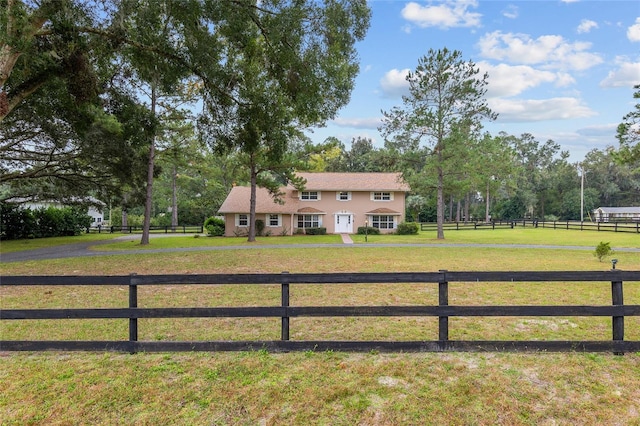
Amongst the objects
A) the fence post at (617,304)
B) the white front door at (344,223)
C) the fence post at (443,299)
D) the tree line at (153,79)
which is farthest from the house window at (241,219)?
the fence post at (617,304)

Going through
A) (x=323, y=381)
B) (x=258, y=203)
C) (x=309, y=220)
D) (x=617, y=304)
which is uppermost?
(x=258, y=203)

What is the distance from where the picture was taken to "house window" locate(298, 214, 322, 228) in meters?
37.2

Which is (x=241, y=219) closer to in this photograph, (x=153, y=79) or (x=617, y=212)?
(x=153, y=79)

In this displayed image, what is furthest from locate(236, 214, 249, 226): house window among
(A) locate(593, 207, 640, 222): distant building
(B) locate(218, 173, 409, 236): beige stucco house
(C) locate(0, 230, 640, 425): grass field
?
(A) locate(593, 207, 640, 222): distant building

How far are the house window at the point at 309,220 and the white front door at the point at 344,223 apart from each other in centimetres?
197

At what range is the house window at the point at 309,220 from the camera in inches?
1464

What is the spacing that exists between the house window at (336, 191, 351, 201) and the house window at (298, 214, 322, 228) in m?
3.03

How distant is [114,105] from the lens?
42.4ft

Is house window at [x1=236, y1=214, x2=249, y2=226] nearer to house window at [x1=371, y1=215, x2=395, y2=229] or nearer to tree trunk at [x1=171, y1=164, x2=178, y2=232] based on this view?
house window at [x1=371, y1=215, x2=395, y2=229]

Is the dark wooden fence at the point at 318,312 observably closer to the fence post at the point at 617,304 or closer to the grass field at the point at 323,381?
the fence post at the point at 617,304

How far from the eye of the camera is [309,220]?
122 feet

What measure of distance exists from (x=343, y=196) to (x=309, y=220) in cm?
445

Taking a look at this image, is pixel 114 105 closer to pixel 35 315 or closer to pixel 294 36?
pixel 294 36

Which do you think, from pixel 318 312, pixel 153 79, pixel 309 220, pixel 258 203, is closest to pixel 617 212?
pixel 309 220
